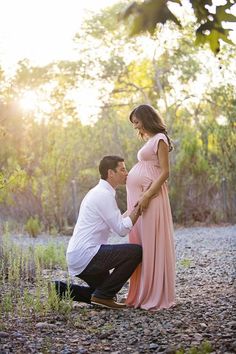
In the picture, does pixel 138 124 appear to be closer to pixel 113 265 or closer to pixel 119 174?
pixel 119 174

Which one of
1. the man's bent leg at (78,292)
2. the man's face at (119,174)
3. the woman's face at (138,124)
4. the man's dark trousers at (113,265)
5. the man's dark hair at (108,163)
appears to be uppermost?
the woman's face at (138,124)

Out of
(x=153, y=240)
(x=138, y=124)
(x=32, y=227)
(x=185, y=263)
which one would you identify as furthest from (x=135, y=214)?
(x=32, y=227)

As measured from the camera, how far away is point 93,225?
5.05m

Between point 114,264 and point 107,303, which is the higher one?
point 114,264

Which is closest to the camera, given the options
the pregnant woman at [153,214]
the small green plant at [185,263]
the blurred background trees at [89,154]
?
the pregnant woman at [153,214]

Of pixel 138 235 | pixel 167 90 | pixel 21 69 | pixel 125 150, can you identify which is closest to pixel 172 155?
pixel 125 150

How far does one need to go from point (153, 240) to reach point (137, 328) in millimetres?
849

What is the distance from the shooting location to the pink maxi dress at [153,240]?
16.3 ft

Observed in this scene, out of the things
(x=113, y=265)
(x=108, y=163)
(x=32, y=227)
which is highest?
(x=108, y=163)

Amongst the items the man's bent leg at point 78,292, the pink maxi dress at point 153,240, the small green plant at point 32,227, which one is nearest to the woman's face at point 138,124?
the pink maxi dress at point 153,240

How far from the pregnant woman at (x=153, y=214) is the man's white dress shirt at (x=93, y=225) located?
20 centimetres

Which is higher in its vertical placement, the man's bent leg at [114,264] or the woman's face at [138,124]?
the woman's face at [138,124]

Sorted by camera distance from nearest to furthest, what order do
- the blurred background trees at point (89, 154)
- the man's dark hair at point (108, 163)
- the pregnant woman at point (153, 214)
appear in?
the pregnant woman at point (153, 214), the man's dark hair at point (108, 163), the blurred background trees at point (89, 154)

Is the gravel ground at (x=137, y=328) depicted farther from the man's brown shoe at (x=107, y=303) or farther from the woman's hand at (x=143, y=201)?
the woman's hand at (x=143, y=201)
